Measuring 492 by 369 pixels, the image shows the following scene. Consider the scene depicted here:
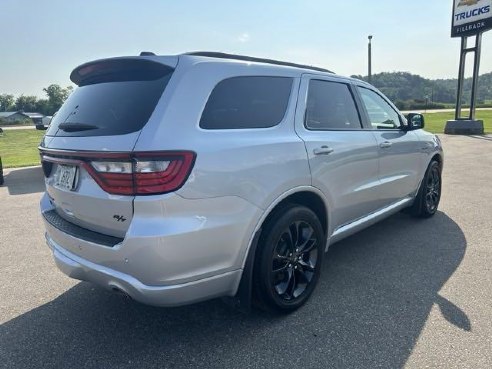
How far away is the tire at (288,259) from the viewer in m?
2.66

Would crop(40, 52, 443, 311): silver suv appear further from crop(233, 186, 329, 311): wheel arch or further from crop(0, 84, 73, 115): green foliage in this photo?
crop(0, 84, 73, 115): green foliage

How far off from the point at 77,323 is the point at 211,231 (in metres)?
1.44

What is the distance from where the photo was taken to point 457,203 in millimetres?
6012

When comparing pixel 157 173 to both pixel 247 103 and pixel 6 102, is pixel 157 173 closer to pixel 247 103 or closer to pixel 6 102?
pixel 247 103

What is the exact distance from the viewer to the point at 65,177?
254cm

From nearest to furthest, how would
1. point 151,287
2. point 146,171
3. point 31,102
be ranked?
point 146,171
point 151,287
point 31,102

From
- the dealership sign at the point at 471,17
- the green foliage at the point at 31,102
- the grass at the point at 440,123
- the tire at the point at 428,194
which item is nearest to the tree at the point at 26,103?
the green foliage at the point at 31,102

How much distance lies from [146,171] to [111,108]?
617 mm

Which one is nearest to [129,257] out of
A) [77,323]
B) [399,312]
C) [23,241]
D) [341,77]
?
[77,323]

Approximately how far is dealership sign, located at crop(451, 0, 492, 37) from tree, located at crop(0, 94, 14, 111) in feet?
426

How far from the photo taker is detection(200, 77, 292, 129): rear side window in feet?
7.88

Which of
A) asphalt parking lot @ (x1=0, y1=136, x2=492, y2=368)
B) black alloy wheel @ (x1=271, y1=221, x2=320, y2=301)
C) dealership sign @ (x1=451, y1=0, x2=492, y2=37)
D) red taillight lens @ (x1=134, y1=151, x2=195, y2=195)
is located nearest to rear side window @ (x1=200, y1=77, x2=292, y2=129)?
red taillight lens @ (x1=134, y1=151, x2=195, y2=195)

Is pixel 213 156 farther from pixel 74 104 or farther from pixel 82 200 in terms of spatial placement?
pixel 74 104

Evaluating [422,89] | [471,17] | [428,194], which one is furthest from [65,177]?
[422,89]
